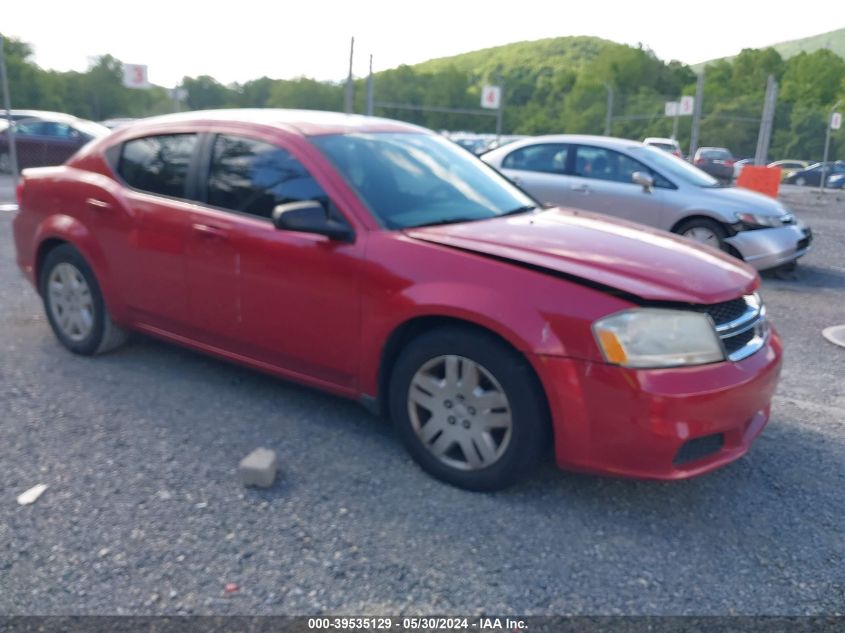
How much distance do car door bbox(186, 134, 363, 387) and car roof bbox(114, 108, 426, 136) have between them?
A: 0.16 meters

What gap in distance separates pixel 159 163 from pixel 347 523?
2.56m

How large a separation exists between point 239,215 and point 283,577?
201 cm

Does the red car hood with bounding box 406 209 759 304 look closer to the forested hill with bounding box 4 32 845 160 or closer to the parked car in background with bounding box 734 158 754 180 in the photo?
the parked car in background with bounding box 734 158 754 180

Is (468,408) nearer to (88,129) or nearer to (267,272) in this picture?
(267,272)

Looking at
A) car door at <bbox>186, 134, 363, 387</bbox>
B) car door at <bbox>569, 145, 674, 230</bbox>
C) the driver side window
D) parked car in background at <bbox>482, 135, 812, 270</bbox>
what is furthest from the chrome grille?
the driver side window

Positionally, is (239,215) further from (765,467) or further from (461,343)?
(765,467)

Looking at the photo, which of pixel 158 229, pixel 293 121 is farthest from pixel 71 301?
pixel 293 121

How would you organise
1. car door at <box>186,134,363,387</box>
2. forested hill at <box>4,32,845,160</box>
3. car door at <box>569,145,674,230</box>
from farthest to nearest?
forested hill at <box>4,32,845,160</box>, car door at <box>569,145,674,230</box>, car door at <box>186,134,363,387</box>

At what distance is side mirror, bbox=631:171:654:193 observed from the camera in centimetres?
866

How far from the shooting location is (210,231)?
425 centimetres

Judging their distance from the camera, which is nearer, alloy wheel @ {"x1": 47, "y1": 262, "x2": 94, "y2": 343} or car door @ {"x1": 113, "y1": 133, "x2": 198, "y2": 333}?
car door @ {"x1": 113, "y1": 133, "x2": 198, "y2": 333}

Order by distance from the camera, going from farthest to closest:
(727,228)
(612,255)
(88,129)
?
(88,129)
(727,228)
(612,255)

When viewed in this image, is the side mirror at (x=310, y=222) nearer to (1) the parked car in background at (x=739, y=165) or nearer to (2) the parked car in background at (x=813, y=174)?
(1) the parked car in background at (x=739, y=165)

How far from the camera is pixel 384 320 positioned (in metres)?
3.62
